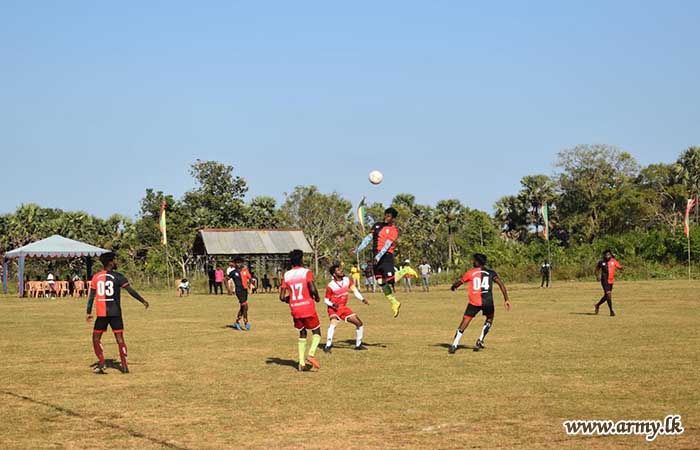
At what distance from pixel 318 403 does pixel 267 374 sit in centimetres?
350

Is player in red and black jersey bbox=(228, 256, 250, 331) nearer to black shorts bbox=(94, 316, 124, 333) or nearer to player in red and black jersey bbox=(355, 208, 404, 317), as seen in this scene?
player in red and black jersey bbox=(355, 208, 404, 317)

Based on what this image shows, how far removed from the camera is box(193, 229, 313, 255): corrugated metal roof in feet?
209

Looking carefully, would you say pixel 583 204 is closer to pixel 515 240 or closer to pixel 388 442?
pixel 515 240

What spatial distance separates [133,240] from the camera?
84562mm

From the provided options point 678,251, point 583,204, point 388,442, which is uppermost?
point 583,204

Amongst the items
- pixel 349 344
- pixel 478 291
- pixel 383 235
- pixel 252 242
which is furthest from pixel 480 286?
pixel 252 242

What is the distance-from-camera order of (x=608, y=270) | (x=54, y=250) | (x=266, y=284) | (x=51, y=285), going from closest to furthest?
1. (x=608, y=270)
2. (x=54, y=250)
3. (x=51, y=285)
4. (x=266, y=284)

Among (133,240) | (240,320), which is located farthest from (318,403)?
(133,240)

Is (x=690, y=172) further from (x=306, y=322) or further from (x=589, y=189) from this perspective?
(x=306, y=322)

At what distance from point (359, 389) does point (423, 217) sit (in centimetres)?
8042

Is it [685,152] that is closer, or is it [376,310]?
[376,310]

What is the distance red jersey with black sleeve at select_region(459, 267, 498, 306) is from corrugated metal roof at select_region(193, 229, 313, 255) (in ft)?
147

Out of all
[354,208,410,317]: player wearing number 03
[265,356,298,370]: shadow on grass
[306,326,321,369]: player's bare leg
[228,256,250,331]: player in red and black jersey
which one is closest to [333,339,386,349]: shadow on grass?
[354,208,410,317]: player wearing number 03

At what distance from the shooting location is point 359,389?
44.7 feet
